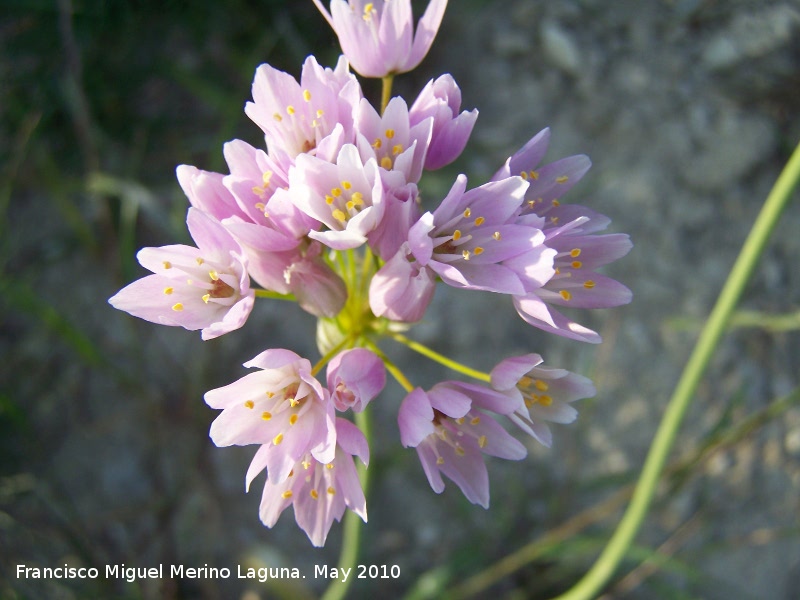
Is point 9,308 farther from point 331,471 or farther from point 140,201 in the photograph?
point 331,471

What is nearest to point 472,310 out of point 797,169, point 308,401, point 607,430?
point 607,430

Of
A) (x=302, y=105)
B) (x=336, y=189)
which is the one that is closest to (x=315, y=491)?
(x=336, y=189)

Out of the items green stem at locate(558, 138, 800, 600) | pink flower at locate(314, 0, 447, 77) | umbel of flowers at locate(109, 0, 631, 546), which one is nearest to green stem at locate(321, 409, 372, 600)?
umbel of flowers at locate(109, 0, 631, 546)

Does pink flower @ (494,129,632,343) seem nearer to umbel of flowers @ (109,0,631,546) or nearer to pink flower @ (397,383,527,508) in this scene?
umbel of flowers @ (109,0,631,546)

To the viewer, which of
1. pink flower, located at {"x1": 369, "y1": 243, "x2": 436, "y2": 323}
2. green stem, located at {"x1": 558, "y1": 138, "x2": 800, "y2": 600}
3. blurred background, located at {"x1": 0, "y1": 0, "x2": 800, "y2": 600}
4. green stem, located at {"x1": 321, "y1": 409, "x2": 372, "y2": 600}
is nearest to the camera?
green stem, located at {"x1": 558, "y1": 138, "x2": 800, "y2": 600}

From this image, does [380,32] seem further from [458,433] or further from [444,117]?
[458,433]

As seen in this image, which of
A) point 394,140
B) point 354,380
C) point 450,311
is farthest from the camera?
point 450,311

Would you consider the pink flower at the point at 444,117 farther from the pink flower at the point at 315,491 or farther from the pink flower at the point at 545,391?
the pink flower at the point at 315,491
